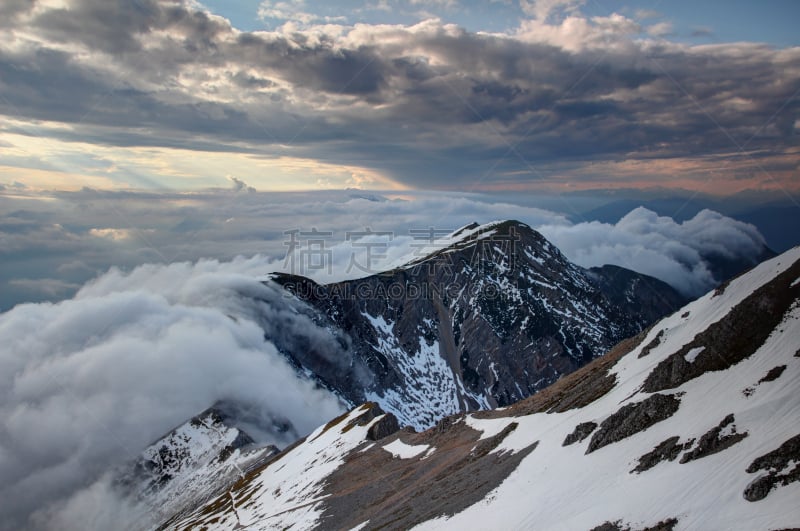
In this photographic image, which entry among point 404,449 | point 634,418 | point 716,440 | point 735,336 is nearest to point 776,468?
point 716,440

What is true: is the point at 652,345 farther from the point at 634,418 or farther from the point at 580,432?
the point at 634,418

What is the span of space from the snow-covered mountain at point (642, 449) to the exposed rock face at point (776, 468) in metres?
0.08

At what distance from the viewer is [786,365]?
40.4 m

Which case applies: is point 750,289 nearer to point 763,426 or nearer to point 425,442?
point 763,426

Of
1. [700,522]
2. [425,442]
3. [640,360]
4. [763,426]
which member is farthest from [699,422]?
[425,442]

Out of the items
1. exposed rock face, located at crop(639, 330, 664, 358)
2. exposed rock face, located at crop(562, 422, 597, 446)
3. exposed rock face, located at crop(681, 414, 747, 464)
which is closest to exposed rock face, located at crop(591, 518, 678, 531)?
exposed rock face, located at crop(681, 414, 747, 464)

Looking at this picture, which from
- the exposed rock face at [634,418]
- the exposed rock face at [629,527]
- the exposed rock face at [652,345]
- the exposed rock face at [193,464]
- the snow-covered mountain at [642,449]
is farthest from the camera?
the exposed rock face at [193,464]

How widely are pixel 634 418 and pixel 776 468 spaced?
53.1 feet

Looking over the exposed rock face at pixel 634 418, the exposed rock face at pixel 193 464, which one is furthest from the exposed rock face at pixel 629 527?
the exposed rock face at pixel 193 464

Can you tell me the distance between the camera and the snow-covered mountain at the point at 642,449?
31.6 meters

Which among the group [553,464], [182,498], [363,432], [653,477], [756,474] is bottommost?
[182,498]

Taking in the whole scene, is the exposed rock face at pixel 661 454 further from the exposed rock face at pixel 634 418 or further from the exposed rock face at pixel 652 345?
the exposed rock face at pixel 652 345

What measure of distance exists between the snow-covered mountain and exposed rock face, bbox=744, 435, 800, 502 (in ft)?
0.27

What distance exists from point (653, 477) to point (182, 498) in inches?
6685
